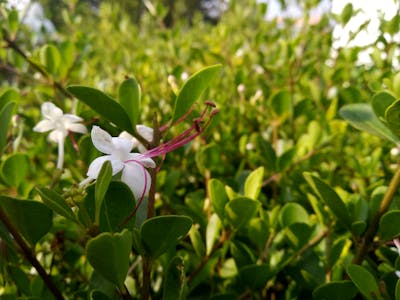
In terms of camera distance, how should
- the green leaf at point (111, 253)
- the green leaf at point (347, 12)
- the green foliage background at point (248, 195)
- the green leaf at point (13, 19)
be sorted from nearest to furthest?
1. the green leaf at point (111, 253)
2. the green foliage background at point (248, 195)
3. the green leaf at point (13, 19)
4. the green leaf at point (347, 12)

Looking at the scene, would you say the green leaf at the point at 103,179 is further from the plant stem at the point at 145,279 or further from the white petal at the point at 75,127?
the white petal at the point at 75,127

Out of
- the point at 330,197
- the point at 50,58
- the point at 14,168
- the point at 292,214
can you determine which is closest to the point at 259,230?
the point at 292,214

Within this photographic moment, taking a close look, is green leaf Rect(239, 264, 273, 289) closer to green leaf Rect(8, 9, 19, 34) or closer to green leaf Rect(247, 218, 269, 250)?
green leaf Rect(247, 218, 269, 250)

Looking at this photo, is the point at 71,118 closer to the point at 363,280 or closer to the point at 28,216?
the point at 28,216

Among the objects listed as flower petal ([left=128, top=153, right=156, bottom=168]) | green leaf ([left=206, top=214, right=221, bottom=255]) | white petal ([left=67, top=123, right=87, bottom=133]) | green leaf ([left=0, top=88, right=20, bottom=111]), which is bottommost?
green leaf ([left=206, top=214, right=221, bottom=255])

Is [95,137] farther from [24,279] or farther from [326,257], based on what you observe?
[326,257]

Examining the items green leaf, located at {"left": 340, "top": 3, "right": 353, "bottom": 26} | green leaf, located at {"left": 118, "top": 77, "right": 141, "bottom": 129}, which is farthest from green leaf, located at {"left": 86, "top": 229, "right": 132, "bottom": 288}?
green leaf, located at {"left": 340, "top": 3, "right": 353, "bottom": 26}

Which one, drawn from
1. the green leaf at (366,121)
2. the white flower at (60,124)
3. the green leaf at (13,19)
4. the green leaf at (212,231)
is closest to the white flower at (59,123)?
the white flower at (60,124)
